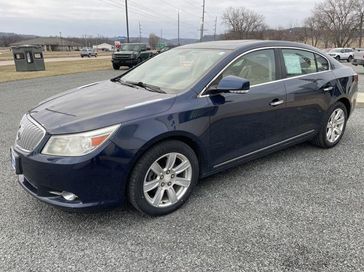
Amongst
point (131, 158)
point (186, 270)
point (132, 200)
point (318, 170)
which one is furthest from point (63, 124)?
point (318, 170)

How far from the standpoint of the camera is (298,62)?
4.10m

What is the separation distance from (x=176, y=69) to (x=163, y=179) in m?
1.31

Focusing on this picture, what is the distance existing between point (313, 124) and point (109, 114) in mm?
2849

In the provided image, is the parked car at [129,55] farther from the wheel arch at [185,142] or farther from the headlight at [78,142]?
the headlight at [78,142]

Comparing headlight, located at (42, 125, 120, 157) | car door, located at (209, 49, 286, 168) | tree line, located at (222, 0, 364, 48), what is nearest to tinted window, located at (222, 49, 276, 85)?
car door, located at (209, 49, 286, 168)

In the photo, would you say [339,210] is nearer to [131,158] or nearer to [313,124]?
[313,124]

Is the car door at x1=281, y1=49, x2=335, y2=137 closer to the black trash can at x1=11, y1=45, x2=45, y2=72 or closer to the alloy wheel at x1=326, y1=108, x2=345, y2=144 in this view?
the alloy wheel at x1=326, y1=108, x2=345, y2=144

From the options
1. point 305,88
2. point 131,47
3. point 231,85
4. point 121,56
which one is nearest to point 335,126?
point 305,88

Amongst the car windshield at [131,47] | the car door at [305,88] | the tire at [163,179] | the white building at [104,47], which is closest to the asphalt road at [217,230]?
the tire at [163,179]

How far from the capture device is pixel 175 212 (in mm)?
3049

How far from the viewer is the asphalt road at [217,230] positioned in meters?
2.36

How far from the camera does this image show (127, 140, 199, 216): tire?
2736mm

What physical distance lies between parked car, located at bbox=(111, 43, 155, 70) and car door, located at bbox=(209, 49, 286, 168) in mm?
18325

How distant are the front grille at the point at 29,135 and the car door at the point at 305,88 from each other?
8.89 feet
